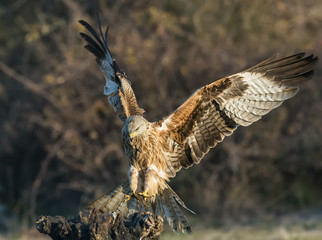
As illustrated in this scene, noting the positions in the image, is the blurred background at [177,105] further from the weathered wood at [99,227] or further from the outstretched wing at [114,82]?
the weathered wood at [99,227]

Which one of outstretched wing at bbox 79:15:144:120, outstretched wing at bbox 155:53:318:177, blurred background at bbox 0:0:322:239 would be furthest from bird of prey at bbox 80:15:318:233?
blurred background at bbox 0:0:322:239

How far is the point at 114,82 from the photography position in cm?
720

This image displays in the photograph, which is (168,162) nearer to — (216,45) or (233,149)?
(233,149)

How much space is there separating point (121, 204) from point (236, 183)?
19.5 feet

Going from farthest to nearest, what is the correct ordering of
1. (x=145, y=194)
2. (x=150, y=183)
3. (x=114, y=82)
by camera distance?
(x=114, y=82), (x=150, y=183), (x=145, y=194)

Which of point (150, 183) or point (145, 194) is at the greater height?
point (150, 183)

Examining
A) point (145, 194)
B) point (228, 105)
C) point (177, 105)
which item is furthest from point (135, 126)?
point (177, 105)

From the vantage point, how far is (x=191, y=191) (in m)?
11.8

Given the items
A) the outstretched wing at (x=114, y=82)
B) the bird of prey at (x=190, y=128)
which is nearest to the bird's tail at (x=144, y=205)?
the bird of prey at (x=190, y=128)

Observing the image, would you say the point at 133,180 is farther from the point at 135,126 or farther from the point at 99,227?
the point at 99,227

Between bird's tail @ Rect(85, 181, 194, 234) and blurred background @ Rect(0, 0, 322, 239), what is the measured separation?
14.8ft

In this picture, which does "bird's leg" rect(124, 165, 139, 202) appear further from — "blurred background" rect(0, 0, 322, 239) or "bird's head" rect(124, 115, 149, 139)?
"blurred background" rect(0, 0, 322, 239)

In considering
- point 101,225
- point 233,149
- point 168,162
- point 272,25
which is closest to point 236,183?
point 233,149

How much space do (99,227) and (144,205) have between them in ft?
5.67
